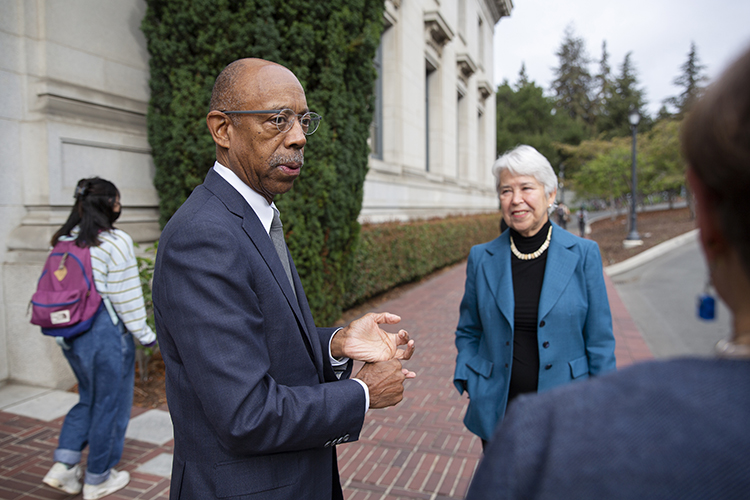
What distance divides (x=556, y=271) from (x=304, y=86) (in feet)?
14.9

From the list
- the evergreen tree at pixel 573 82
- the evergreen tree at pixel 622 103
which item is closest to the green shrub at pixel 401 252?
the evergreen tree at pixel 622 103

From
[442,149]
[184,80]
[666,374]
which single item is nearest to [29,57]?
[184,80]

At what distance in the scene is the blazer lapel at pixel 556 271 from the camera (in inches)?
94.6

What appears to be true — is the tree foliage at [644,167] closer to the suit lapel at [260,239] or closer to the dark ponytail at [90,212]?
the dark ponytail at [90,212]

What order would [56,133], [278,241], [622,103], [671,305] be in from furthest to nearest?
[622,103] < [671,305] < [56,133] < [278,241]

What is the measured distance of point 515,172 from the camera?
2.59 meters

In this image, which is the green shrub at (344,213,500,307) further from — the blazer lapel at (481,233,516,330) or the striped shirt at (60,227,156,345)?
the blazer lapel at (481,233,516,330)

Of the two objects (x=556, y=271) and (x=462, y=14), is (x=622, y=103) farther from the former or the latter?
(x=556, y=271)

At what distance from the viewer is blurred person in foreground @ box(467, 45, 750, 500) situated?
604 mm

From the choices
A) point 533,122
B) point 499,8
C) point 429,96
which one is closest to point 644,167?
point 499,8

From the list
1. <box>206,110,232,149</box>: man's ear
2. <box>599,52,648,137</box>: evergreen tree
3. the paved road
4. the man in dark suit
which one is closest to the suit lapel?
the man in dark suit

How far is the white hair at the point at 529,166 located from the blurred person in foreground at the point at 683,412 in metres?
1.92

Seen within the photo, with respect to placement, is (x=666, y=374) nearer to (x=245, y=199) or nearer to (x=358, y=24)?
(x=245, y=199)

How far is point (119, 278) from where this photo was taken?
351cm
